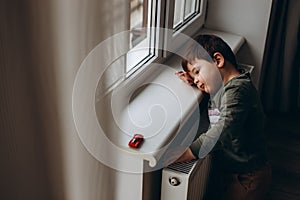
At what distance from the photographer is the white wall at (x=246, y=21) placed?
231 centimetres

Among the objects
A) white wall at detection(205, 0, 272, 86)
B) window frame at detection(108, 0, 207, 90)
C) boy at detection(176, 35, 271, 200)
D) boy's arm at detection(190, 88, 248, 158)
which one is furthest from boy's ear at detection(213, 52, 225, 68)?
white wall at detection(205, 0, 272, 86)

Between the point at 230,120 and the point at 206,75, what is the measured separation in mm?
176

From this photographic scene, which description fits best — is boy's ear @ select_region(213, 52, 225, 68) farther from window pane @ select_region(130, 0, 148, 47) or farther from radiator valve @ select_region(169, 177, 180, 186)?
radiator valve @ select_region(169, 177, 180, 186)

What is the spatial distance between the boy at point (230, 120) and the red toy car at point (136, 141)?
20cm

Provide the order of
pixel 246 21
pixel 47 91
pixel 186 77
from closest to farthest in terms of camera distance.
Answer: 1. pixel 47 91
2. pixel 186 77
3. pixel 246 21

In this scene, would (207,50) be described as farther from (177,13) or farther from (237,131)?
(177,13)

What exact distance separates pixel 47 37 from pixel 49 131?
255 mm

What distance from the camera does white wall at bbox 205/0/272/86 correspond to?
2.31m

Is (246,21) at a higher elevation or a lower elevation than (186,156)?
higher

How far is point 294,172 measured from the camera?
2.32 m

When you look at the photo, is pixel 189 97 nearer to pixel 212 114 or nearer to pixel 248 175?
pixel 212 114

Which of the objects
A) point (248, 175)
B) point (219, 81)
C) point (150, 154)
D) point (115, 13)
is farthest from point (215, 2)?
point (115, 13)

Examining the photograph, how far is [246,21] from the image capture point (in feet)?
7.72

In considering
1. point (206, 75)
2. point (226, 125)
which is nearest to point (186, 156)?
point (226, 125)
